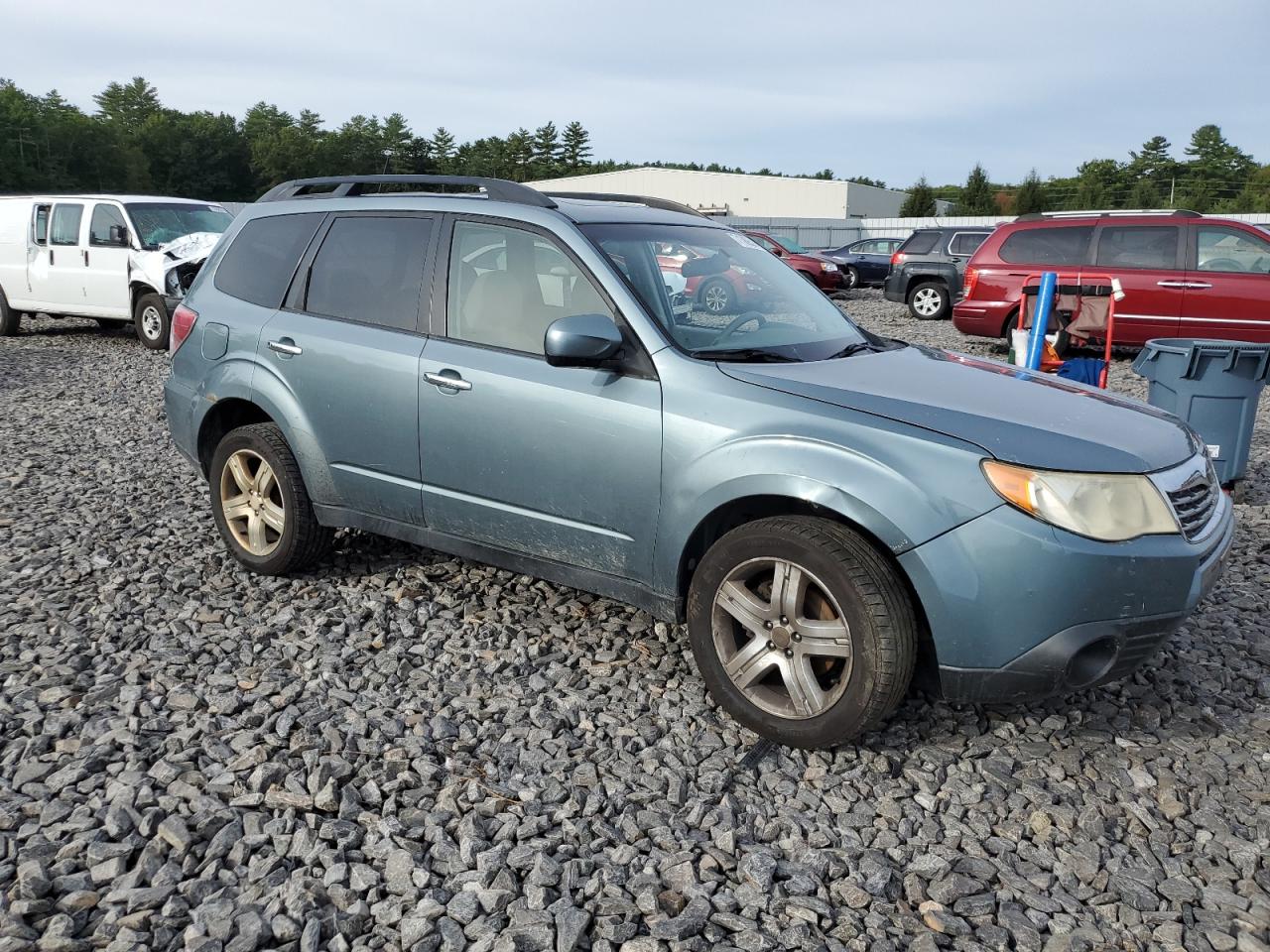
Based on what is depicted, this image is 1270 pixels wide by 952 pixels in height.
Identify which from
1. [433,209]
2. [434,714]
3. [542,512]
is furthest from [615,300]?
[434,714]

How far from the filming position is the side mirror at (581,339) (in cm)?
352

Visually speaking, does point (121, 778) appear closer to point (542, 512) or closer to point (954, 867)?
point (542, 512)

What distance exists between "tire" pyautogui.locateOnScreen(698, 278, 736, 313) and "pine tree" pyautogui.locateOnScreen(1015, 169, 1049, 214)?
2401 inches

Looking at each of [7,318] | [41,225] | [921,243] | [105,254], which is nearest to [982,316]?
[921,243]

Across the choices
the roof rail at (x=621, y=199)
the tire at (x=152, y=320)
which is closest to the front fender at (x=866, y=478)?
the roof rail at (x=621, y=199)

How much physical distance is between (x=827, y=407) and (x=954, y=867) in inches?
55.9

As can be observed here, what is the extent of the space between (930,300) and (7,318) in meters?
15.0

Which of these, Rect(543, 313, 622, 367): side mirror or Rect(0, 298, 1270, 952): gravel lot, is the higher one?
Rect(543, 313, 622, 367): side mirror

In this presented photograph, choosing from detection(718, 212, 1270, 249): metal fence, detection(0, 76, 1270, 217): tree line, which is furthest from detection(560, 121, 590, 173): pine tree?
detection(718, 212, 1270, 249): metal fence

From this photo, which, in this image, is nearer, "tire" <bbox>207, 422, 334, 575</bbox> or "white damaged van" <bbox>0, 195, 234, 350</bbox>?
"tire" <bbox>207, 422, 334, 575</bbox>

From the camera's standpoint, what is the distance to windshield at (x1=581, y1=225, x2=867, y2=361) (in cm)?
384

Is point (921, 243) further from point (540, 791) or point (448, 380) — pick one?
point (540, 791)

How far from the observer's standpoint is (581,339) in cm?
352

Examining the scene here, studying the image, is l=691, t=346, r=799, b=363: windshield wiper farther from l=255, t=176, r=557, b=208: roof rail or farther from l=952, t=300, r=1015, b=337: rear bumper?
l=952, t=300, r=1015, b=337: rear bumper
